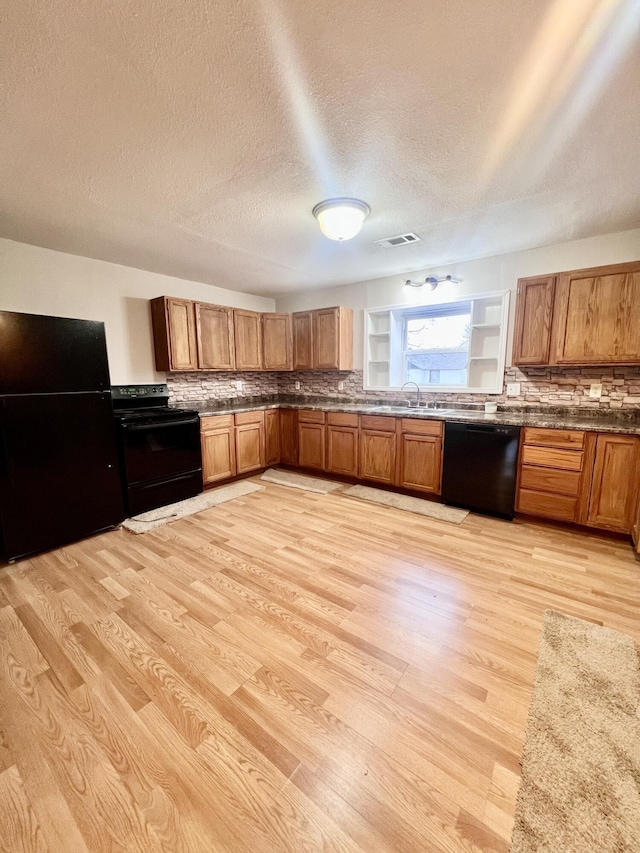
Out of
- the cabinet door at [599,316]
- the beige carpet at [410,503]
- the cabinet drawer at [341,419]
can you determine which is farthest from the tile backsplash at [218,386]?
the cabinet door at [599,316]

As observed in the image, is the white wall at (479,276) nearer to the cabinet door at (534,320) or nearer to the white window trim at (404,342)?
the white window trim at (404,342)

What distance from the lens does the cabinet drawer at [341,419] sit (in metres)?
4.14

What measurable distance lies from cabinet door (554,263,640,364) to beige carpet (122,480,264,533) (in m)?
3.45

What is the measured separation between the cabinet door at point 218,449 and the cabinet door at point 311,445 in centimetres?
92

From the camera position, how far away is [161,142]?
5.58ft

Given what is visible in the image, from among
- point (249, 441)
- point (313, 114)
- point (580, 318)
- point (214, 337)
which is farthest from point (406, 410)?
point (313, 114)

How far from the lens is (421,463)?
3670 millimetres

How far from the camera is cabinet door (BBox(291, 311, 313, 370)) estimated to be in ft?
15.2

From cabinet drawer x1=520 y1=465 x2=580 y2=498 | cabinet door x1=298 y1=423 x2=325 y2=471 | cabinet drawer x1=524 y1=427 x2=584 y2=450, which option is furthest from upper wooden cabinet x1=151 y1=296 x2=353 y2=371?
cabinet drawer x1=520 y1=465 x2=580 y2=498

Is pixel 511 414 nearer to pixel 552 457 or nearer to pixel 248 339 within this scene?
pixel 552 457

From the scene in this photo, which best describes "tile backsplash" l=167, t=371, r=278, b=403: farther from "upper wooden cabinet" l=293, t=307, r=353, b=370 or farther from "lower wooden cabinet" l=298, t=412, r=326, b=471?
"lower wooden cabinet" l=298, t=412, r=326, b=471

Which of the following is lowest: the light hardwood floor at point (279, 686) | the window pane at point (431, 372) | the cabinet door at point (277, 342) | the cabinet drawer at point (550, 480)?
the light hardwood floor at point (279, 686)

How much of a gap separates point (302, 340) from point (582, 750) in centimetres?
438

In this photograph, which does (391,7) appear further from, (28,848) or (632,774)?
(28,848)
